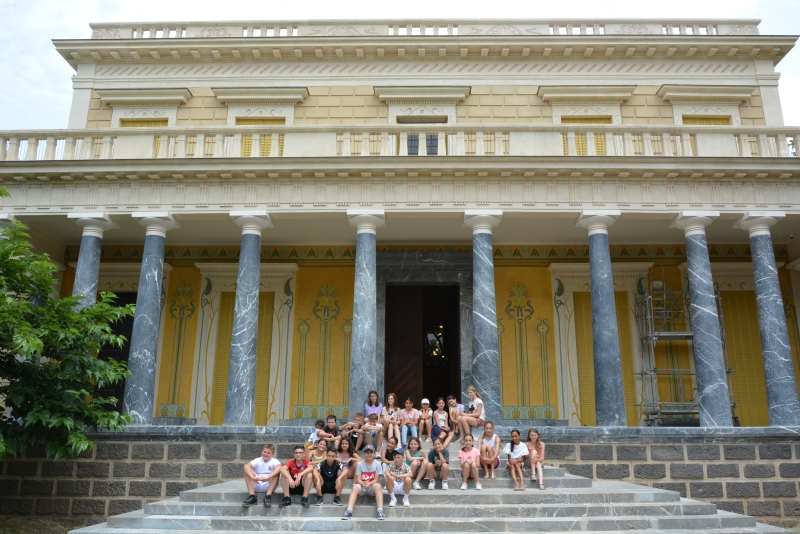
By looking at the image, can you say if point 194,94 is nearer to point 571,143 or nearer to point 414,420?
point 571,143

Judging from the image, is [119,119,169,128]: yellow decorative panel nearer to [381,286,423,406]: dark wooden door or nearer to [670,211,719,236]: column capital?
[381,286,423,406]: dark wooden door

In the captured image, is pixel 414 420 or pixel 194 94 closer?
pixel 414 420

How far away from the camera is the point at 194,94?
19391mm

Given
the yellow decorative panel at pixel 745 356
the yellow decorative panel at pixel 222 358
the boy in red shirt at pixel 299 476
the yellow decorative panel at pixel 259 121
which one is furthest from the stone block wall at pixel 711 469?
the yellow decorative panel at pixel 259 121

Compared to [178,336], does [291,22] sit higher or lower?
higher

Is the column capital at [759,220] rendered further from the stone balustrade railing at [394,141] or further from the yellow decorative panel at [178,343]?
the yellow decorative panel at [178,343]

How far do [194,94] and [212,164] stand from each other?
526 cm

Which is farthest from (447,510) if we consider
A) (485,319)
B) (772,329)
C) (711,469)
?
(772,329)

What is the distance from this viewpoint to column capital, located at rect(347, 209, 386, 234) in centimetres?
1519

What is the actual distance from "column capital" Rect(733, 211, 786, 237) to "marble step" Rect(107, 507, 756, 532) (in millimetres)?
7792

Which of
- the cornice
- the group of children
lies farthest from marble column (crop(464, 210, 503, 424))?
the cornice

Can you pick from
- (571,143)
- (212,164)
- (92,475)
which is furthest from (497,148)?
(92,475)

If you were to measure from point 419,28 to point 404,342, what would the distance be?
899cm

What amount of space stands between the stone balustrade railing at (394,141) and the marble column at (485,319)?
5.25 feet
